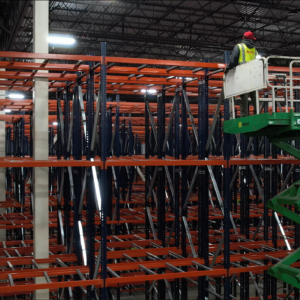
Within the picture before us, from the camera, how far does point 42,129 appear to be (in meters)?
11.6

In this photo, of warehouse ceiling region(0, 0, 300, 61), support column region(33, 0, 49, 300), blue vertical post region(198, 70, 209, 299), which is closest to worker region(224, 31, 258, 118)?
blue vertical post region(198, 70, 209, 299)

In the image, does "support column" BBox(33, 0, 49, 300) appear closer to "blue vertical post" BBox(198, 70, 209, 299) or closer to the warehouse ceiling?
"blue vertical post" BBox(198, 70, 209, 299)

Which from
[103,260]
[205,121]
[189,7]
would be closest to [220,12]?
[189,7]

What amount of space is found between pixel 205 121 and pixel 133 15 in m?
15.2

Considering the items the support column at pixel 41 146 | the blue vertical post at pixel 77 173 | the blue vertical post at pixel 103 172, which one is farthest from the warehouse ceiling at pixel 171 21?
the blue vertical post at pixel 103 172

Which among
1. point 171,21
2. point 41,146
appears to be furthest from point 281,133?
point 171,21

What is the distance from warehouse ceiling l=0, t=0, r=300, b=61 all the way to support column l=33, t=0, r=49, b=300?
811 centimetres

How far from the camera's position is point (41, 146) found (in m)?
11.6

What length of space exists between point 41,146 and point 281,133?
5.80 m

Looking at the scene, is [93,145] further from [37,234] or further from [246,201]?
[246,201]

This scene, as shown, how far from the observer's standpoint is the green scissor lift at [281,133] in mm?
8930

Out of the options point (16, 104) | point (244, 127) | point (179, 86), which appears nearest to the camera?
point (244, 127)

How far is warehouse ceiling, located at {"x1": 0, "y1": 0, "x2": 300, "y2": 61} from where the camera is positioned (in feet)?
75.8

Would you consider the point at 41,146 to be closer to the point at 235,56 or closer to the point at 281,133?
the point at 235,56
